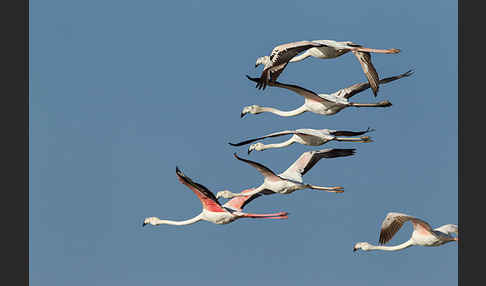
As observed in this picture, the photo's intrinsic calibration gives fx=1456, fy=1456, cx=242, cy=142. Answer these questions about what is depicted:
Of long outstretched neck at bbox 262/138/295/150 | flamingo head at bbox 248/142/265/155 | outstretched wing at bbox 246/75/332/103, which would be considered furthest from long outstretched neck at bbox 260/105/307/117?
flamingo head at bbox 248/142/265/155

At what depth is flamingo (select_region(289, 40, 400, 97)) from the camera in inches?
1612

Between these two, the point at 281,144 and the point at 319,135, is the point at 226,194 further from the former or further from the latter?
the point at 319,135

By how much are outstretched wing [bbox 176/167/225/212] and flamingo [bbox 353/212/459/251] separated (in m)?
4.87

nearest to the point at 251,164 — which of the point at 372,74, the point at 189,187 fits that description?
the point at 189,187

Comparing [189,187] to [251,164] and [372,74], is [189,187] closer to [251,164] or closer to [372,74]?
[251,164]

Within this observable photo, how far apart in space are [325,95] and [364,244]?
17.4 ft

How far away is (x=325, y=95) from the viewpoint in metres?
43.5

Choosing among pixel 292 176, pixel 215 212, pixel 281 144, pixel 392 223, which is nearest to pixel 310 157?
pixel 292 176

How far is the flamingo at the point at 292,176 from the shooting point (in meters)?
43.1

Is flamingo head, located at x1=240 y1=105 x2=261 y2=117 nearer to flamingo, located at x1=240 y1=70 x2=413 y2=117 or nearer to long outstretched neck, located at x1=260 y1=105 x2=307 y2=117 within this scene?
long outstretched neck, located at x1=260 y1=105 x2=307 y2=117

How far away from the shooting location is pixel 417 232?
4353 centimetres

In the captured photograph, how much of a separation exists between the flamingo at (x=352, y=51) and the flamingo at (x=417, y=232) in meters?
A: 3.66

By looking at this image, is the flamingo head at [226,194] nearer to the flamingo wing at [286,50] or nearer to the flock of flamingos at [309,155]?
the flock of flamingos at [309,155]

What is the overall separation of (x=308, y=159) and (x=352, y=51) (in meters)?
4.78
